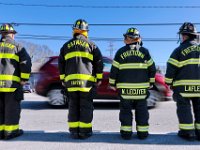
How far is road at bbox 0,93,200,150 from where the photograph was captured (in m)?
5.41

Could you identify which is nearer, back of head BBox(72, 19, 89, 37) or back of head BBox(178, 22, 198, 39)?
back of head BBox(178, 22, 198, 39)

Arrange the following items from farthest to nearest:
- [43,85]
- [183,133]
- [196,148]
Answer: [43,85] < [183,133] < [196,148]

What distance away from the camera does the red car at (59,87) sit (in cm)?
1046

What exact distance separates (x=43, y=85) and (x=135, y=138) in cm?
547

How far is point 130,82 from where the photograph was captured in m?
5.87

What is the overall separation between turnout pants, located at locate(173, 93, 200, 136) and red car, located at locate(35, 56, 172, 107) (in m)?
4.48

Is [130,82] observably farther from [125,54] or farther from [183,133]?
[183,133]

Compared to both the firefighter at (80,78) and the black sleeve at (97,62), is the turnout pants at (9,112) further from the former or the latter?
the black sleeve at (97,62)

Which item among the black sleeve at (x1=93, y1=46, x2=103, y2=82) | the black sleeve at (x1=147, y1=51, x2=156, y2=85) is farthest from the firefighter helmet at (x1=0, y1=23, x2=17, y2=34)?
the black sleeve at (x1=147, y1=51, x2=156, y2=85)

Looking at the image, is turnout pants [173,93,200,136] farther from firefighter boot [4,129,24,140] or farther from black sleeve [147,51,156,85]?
firefighter boot [4,129,24,140]

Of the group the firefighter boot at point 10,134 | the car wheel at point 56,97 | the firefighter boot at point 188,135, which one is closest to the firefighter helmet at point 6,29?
the firefighter boot at point 10,134

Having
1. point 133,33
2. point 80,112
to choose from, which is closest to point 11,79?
point 80,112

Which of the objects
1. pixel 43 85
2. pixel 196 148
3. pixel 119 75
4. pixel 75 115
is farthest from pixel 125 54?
pixel 43 85

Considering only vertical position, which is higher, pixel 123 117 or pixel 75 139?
pixel 123 117
